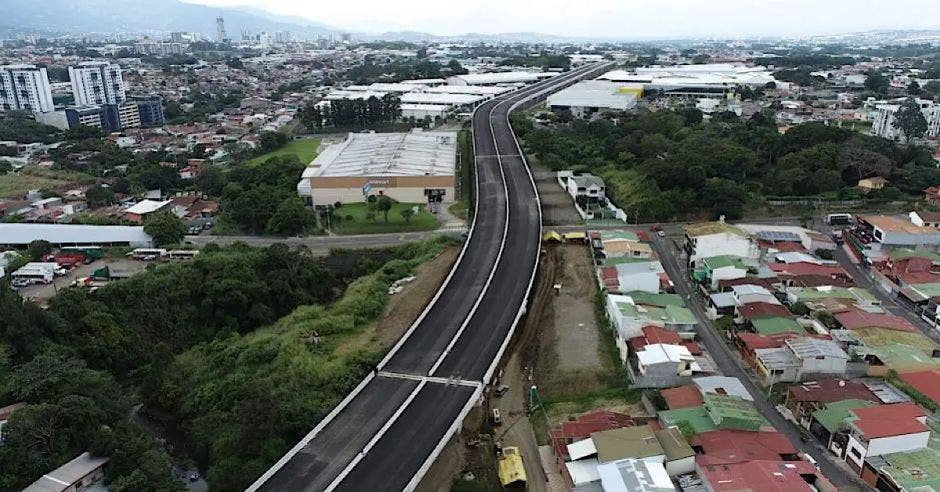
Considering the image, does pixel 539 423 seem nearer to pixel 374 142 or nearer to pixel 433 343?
pixel 433 343

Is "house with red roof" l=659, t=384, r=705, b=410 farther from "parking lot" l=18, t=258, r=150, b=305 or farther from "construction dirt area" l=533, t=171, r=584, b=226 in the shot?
"parking lot" l=18, t=258, r=150, b=305

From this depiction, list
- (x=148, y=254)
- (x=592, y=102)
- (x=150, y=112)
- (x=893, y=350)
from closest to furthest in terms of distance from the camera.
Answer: (x=893, y=350) < (x=148, y=254) < (x=592, y=102) < (x=150, y=112)

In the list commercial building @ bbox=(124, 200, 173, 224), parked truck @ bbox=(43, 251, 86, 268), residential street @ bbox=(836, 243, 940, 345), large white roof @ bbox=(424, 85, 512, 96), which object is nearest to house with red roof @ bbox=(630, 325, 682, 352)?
residential street @ bbox=(836, 243, 940, 345)

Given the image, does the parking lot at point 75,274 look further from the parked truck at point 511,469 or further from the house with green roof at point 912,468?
the house with green roof at point 912,468

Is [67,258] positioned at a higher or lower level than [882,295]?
higher

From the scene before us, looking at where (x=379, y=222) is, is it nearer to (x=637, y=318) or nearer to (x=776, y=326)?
(x=637, y=318)

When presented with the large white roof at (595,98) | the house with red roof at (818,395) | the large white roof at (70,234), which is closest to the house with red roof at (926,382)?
the house with red roof at (818,395)

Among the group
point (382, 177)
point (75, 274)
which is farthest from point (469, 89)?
point (75, 274)
